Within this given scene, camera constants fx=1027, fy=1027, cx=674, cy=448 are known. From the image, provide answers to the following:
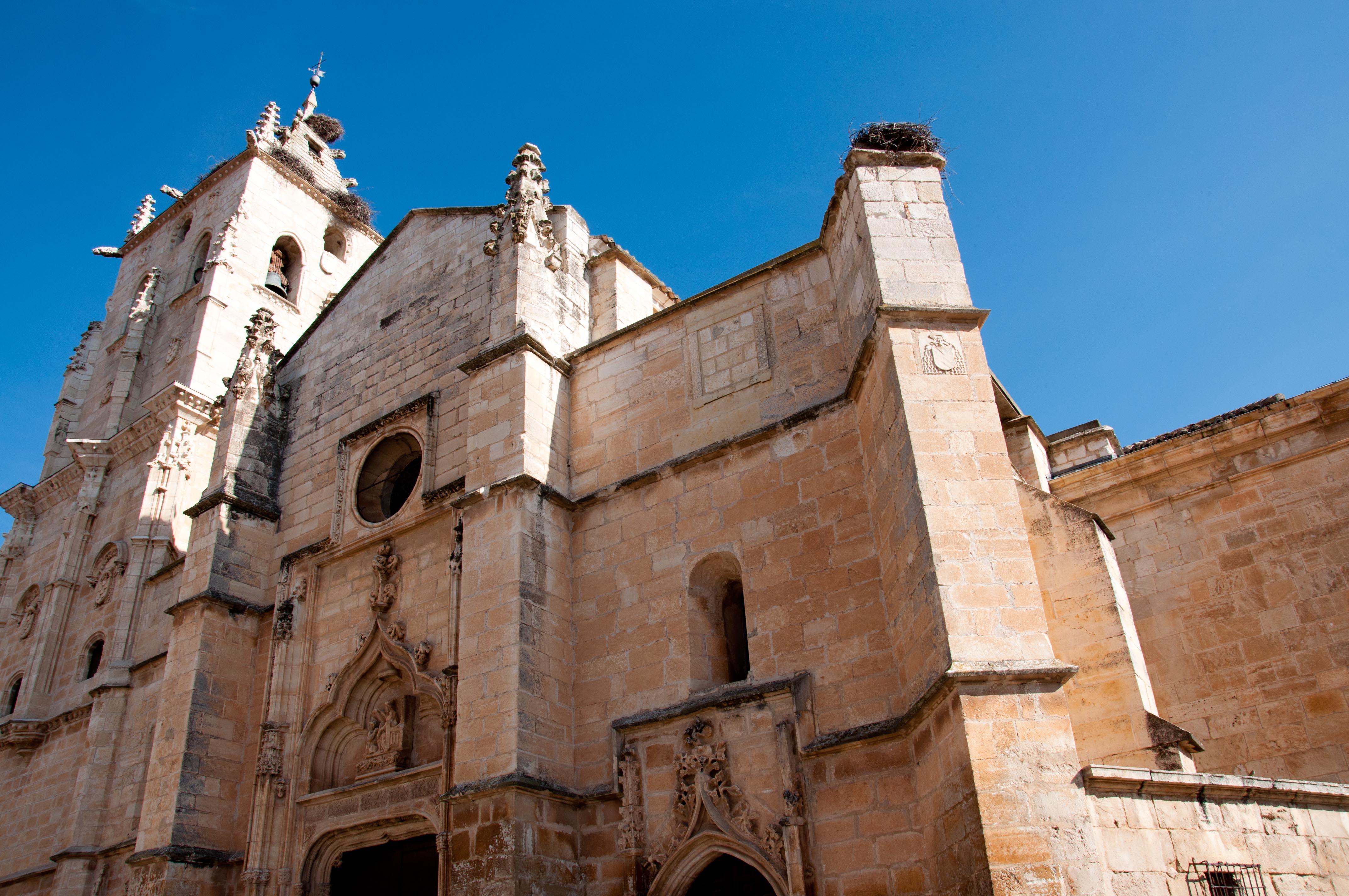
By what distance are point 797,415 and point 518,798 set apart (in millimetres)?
3937

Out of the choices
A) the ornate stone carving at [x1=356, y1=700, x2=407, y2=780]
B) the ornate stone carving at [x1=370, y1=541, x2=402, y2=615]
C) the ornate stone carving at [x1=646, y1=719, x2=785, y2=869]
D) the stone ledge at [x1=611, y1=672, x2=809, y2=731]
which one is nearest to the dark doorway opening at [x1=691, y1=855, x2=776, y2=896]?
the ornate stone carving at [x1=646, y1=719, x2=785, y2=869]

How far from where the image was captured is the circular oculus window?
1196 centimetres

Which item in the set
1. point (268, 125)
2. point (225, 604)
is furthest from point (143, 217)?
point (225, 604)

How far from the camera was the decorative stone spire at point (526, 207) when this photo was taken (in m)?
11.3

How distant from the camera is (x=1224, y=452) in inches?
400

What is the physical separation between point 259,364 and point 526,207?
498 cm

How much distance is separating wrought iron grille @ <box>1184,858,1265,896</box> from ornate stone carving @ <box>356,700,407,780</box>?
6.96m

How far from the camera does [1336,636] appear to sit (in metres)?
8.91

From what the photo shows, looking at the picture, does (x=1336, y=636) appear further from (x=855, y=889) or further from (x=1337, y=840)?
(x=855, y=889)

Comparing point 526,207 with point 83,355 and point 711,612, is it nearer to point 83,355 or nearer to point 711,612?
point 711,612

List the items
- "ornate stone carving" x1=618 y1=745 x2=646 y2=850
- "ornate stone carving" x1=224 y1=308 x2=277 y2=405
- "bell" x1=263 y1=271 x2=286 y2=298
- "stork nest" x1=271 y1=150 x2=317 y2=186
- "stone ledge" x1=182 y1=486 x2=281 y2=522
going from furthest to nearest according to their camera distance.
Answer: "stork nest" x1=271 y1=150 x2=317 y2=186 < "bell" x1=263 y1=271 x2=286 y2=298 < "ornate stone carving" x1=224 y1=308 x2=277 y2=405 < "stone ledge" x1=182 y1=486 x2=281 y2=522 < "ornate stone carving" x1=618 y1=745 x2=646 y2=850

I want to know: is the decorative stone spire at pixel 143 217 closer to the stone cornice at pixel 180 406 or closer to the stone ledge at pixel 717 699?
the stone cornice at pixel 180 406

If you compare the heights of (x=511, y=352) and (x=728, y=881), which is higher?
(x=511, y=352)

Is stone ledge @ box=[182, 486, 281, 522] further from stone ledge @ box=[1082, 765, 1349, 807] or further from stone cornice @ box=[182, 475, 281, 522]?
stone ledge @ box=[1082, 765, 1349, 807]
